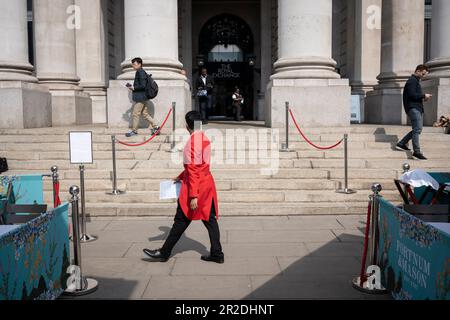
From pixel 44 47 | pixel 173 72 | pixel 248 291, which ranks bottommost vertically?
pixel 248 291

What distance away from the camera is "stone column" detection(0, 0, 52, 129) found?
1347 cm

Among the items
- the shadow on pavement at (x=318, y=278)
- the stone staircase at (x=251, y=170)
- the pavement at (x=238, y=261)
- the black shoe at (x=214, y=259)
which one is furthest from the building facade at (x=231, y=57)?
the black shoe at (x=214, y=259)

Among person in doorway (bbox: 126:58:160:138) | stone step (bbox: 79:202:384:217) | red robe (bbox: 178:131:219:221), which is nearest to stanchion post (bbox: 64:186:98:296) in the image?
red robe (bbox: 178:131:219:221)

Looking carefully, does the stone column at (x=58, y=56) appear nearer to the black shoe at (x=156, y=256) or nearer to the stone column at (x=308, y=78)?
the stone column at (x=308, y=78)

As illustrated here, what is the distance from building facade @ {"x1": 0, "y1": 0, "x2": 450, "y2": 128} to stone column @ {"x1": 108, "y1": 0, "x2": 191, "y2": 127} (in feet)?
0.09

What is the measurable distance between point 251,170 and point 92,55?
1215 cm

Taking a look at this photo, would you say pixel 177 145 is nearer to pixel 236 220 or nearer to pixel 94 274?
pixel 236 220

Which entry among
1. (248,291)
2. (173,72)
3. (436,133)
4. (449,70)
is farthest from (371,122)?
(248,291)

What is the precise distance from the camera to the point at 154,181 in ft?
31.4

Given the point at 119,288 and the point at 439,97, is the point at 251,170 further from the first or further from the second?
the point at 439,97

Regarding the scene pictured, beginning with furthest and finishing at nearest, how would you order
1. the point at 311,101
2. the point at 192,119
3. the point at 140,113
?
the point at 311,101
the point at 140,113
the point at 192,119

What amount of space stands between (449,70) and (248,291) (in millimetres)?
12083

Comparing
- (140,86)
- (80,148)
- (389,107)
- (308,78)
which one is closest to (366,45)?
(389,107)

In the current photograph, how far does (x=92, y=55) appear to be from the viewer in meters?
19.6
